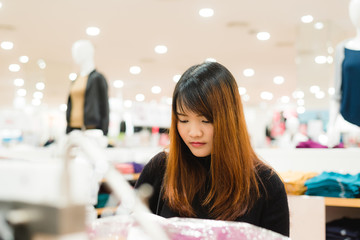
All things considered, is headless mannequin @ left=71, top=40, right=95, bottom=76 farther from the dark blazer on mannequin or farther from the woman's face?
the woman's face

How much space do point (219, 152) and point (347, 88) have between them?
67.1 inches

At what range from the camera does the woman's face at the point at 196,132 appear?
4.23ft

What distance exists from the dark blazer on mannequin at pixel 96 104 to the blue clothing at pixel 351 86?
1.64 m

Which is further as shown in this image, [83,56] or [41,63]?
[41,63]

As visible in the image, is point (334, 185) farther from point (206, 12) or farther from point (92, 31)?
point (92, 31)

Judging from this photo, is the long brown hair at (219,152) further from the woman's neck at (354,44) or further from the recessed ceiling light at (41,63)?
the recessed ceiling light at (41,63)

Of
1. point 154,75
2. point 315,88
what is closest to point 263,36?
point 315,88

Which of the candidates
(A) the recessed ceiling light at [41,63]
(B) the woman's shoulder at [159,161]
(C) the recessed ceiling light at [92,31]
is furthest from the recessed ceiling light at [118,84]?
(B) the woman's shoulder at [159,161]

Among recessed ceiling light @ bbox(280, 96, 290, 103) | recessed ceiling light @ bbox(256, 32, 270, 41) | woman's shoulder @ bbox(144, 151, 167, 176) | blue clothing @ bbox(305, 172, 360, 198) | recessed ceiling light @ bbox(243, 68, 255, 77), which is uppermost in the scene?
recessed ceiling light @ bbox(256, 32, 270, 41)

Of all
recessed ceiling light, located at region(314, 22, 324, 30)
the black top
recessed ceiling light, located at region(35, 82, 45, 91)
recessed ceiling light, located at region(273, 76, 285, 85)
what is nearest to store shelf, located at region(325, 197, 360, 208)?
the black top

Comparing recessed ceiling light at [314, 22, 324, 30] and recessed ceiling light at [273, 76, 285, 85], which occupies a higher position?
recessed ceiling light at [314, 22, 324, 30]

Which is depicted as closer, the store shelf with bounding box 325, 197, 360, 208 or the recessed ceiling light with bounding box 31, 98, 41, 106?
the store shelf with bounding box 325, 197, 360, 208

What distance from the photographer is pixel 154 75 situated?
12156 mm

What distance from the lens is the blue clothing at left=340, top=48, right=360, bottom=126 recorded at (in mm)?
2682
